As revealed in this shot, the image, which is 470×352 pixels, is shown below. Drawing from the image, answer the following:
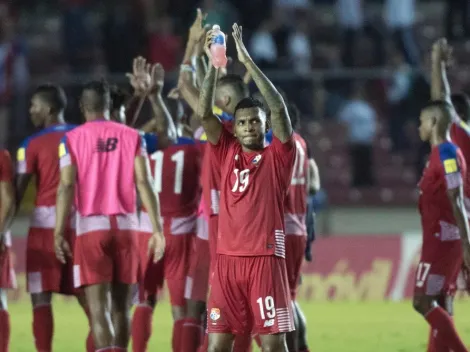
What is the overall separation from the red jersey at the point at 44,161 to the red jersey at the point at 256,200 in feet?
8.82

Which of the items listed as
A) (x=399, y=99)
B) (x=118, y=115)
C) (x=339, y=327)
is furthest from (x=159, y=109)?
(x=399, y=99)

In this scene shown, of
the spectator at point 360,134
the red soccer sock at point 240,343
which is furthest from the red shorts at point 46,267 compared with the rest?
the spectator at point 360,134

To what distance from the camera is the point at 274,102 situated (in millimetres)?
7348

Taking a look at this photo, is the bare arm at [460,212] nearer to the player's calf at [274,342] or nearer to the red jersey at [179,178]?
the red jersey at [179,178]

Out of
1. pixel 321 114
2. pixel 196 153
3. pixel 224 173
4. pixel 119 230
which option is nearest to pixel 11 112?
pixel 321 114

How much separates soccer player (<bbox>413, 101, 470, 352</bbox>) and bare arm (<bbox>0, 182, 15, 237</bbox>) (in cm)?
344

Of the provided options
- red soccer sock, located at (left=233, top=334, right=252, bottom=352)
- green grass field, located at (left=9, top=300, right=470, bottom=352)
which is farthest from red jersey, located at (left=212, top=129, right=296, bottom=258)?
green grass field, located at (left=9, top=300, right=470, bottom=352)

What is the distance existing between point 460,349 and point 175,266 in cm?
250

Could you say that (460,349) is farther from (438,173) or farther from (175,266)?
(175,266)

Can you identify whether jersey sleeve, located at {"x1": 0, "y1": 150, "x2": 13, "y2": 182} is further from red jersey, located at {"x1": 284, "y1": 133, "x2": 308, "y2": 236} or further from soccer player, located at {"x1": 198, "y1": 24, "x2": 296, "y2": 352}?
soccer player, located at {"x1": 198, "y1": 24, "x2": 296, "y2": 352}

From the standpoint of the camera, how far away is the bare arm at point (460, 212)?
923 centimetres

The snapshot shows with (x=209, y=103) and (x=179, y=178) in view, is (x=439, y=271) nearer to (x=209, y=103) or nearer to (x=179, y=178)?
(x=179, y=178)

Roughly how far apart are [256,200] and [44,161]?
9.71ft

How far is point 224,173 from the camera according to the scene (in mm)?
7660
